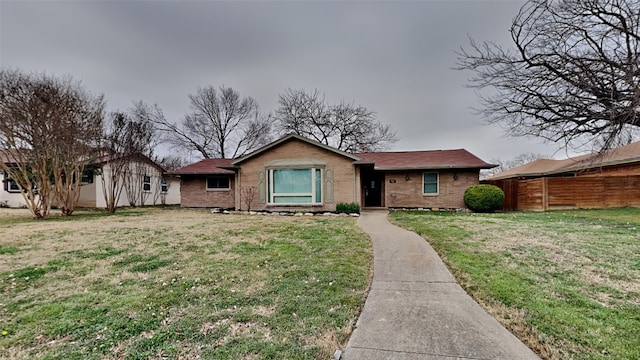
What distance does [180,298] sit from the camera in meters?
3.71

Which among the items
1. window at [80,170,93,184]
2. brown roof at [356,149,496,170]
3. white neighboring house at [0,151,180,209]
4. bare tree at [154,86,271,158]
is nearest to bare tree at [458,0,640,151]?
brown roof at [356,149,496,170]

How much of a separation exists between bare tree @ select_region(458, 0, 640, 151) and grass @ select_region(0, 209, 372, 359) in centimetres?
827

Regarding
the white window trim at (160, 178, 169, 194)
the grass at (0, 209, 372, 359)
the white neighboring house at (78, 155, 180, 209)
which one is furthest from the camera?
the white window trim at (160, 178, 169, 194)

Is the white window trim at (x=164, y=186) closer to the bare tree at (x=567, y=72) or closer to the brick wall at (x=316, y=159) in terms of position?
the brick wall at (x=316, y=159)

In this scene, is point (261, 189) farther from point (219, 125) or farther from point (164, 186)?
point (219, 125)

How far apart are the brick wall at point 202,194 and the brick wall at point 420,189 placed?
31.3 ft

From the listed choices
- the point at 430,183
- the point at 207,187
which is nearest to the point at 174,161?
the point at 207,187

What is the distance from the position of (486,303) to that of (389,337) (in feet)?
5.07

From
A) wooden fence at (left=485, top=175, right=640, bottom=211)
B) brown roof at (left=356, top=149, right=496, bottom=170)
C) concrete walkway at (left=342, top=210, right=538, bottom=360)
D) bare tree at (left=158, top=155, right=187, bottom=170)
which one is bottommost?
concrete walkway at (left=342, top=210, right=538, bottom=360)

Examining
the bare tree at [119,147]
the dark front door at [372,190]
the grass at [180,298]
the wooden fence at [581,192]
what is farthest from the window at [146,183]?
the wooden fence at [581,192]

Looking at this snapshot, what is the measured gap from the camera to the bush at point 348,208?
523 inches

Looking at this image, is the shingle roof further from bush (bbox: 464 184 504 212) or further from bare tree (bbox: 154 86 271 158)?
bare tree (bbox: 154 86 271 158)

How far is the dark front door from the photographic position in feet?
58.0

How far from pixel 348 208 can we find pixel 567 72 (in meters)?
9.11
